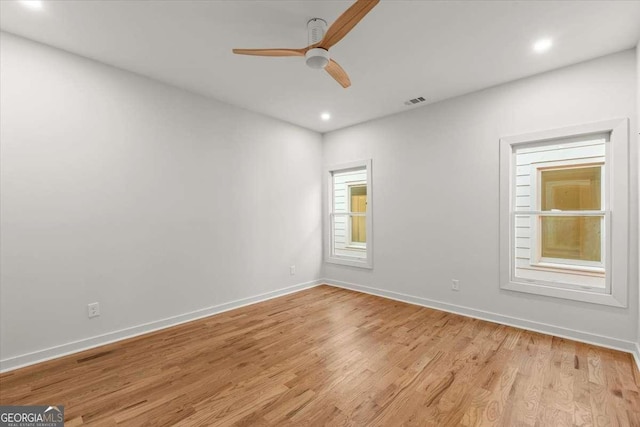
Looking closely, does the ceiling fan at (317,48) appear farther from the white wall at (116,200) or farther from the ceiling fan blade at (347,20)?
the white wall at (116,200)

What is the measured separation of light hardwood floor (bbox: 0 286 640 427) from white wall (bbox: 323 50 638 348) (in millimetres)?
335

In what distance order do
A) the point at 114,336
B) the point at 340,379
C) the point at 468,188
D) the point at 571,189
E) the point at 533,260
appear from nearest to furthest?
the point at 340,379, the point at 114,336, the point at 571,189, the point at 533,260, the point at 468,188

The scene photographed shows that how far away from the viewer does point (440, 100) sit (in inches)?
146

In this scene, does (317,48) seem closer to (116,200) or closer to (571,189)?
(116,200)

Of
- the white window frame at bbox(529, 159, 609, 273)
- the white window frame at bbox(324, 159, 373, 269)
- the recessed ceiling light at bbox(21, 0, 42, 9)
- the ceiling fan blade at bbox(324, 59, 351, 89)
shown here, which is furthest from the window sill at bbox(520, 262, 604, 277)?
the recessed ceiling light at bbox(21, 0, 42, 9)

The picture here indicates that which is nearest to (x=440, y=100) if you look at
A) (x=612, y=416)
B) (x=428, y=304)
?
(x=428, y=304)

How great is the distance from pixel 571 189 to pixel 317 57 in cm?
299

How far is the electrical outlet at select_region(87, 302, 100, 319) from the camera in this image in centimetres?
267

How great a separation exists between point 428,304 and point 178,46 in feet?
13.5

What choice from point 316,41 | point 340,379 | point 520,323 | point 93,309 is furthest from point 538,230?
point 93,309

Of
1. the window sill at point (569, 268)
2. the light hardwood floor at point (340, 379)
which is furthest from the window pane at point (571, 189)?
the light hardwood floor at point (340, 379)

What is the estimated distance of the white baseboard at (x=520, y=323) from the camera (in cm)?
256

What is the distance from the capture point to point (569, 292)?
2.81 m

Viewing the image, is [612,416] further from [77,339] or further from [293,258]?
[77,339]
